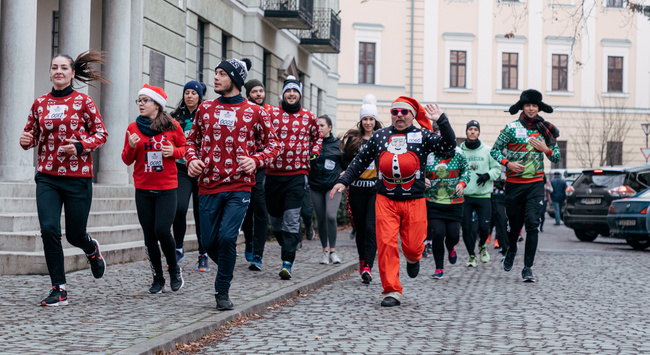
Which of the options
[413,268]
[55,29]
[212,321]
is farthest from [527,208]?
[55,29]

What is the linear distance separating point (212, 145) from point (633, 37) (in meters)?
43.8

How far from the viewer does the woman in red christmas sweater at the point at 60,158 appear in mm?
7785

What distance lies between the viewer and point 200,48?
2092 cm

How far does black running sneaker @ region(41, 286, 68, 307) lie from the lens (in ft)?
25.2

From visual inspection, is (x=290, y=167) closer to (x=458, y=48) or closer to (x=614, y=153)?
(x=458, y=48)

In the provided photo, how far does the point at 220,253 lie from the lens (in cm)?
770

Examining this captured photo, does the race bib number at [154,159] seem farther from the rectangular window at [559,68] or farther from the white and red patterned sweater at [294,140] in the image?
the rectangular window at [559,68]

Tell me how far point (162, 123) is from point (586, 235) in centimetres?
1529

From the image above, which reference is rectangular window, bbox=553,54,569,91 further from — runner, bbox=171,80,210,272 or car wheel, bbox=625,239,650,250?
runner, bbox=171,80,210,272

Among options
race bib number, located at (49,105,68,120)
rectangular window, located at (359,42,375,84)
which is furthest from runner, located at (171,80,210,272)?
Answer: rectangular window, located at (359,42,375,84)

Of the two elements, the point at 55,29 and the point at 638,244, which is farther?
the point at 638,244

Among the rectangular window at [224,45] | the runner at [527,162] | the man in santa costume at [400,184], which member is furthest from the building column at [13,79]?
the rectangular window at [224,45]

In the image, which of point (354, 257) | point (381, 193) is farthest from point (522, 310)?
point (354, 257)

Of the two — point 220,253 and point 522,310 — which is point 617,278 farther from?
point 220,253
